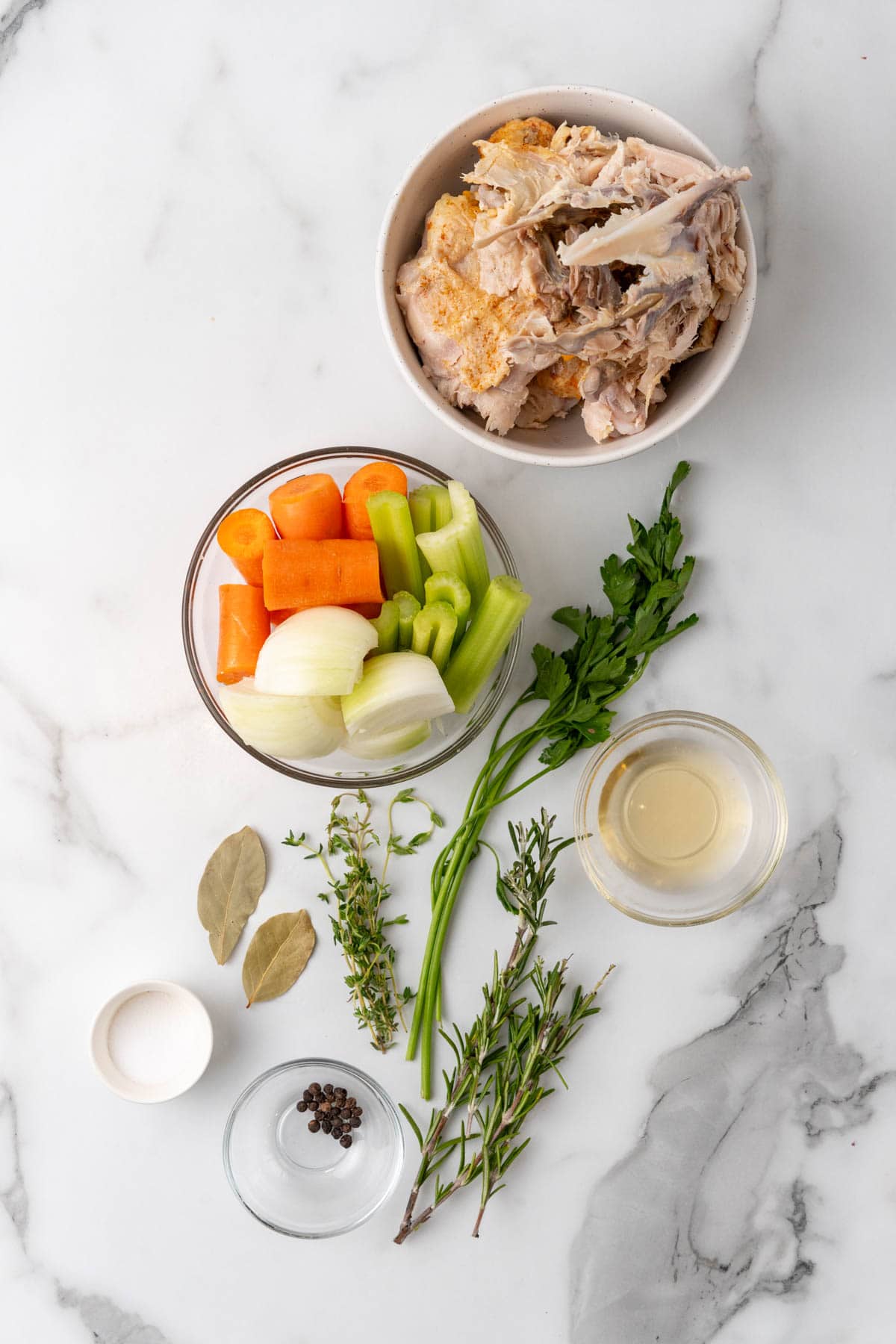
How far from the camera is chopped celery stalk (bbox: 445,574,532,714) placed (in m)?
1.34

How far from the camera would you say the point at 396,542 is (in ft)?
4.40

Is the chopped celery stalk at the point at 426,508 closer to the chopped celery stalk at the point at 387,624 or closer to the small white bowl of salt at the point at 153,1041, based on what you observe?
the chopped celery stalk at the point at 387,624

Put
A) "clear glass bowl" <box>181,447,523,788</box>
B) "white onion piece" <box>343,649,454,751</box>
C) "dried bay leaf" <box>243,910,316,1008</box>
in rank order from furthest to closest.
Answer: "dried bay leaf" <box>243,910,316,1008</box> → "clear glass bowl" <box>181,447,523,788</box> → "white onion piece" <box>343,649,454,751</box>

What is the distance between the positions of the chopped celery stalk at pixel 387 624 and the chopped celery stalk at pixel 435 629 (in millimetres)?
28

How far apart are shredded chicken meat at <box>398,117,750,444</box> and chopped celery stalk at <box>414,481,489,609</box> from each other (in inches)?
4.2

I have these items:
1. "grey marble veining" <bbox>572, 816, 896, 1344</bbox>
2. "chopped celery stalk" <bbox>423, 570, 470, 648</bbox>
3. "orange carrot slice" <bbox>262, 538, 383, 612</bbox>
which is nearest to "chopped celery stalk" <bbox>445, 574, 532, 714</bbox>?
"chopped celery stalk" <bbox>423, 570, 470, 648</bbox>

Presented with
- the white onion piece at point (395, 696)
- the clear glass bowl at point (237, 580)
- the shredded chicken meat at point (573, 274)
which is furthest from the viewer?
the clear glass bowl at point (237, 580)

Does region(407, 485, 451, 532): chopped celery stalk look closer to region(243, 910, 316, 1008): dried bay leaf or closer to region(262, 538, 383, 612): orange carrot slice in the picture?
region(262, 538, 383, 612): orange carrot slice

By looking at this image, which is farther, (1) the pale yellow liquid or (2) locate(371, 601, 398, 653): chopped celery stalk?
(1) the pale yellow liquid

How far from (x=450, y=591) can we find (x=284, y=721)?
266 millimetres

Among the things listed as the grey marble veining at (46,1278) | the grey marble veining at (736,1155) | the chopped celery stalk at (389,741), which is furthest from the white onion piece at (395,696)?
the grey marble veining at (46,1278)

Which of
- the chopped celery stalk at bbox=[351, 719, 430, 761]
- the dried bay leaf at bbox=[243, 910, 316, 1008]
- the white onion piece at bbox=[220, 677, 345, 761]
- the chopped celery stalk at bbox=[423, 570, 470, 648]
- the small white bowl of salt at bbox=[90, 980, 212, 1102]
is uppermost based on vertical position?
the chopped celery stalk at bbox=[423, 570, 470, 648]

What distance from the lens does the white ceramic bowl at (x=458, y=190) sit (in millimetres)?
1266

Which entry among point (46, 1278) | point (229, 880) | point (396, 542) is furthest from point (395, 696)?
point (46, 1278)
